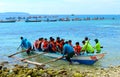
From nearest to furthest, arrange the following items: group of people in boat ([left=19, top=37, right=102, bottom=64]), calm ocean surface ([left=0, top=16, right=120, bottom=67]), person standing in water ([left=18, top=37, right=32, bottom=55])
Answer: group of people in boat ([left=19, top=37, right=102, bottom=64]), calm ocean surface ([left=0, top=16, right=120, bottom=67]), person standing in water ([left=18, top=37, right=32, bottom=55])

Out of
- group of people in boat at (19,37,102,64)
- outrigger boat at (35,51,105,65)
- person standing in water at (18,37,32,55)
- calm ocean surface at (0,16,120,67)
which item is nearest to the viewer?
outrigger boat at (35,51,105,65)

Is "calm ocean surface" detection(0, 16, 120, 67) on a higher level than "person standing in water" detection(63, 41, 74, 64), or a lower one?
lower

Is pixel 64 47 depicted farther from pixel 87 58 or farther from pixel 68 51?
pixel 87 58

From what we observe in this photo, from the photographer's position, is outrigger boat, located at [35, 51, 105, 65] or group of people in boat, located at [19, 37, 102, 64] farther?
group of people in boat, located at [19, 37, 102, 64]

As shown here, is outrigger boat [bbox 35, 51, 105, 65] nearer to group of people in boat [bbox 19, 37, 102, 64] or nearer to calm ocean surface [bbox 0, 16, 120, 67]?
group of people in boat [bbox 19, 37, 102, 64]

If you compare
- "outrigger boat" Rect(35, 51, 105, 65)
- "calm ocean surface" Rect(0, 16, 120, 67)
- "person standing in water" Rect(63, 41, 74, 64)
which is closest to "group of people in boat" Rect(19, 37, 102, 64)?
"person standing in water" Rect(63, 41, 74, 64)

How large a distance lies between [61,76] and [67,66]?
419 centimetres

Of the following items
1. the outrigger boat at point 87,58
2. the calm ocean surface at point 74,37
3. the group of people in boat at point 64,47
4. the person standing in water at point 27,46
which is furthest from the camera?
the person standing in water at point 27,46

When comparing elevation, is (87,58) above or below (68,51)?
below

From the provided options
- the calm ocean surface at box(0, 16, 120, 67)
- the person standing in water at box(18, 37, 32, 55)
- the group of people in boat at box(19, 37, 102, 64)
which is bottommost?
the calm ocean surface at box(0, 16, 120, 67)

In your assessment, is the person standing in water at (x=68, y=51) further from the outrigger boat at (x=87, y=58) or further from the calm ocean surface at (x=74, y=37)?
the calm ocean surface at (x=74, y=37)

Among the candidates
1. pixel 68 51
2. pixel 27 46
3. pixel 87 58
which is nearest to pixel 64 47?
pixel 68 51

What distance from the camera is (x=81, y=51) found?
20547 mm

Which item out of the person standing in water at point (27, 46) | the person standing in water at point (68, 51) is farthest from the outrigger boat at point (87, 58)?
the person standing in water at point (27, 46)
